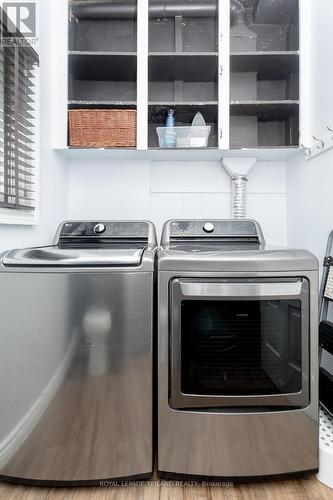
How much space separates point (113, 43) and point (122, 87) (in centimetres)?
29

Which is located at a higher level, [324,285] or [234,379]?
[324,285]

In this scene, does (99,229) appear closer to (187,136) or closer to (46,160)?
(46,160)

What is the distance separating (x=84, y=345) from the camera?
1.25m

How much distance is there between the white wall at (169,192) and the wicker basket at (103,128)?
31cm

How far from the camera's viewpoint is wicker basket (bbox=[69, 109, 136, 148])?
73.6 inches

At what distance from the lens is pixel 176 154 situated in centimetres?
205

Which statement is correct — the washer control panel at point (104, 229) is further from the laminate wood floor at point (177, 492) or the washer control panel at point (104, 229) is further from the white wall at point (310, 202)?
the laminate wood floor at point (177, 492)

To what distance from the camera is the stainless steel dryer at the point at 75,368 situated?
49.1 inches

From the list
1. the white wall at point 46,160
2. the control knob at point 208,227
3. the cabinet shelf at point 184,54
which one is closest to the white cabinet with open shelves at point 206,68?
the cabinet shelf at point 184,54

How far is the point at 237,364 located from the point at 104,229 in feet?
3.54

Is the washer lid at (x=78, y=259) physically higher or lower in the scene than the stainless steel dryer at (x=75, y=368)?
higher

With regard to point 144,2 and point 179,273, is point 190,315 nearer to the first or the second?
point 179,273

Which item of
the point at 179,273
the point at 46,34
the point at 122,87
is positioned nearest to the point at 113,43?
the point at 122,87

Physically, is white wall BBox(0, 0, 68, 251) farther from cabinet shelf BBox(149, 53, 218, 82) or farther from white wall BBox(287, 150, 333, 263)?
white wall BBox(287, 150, 333, 263)
